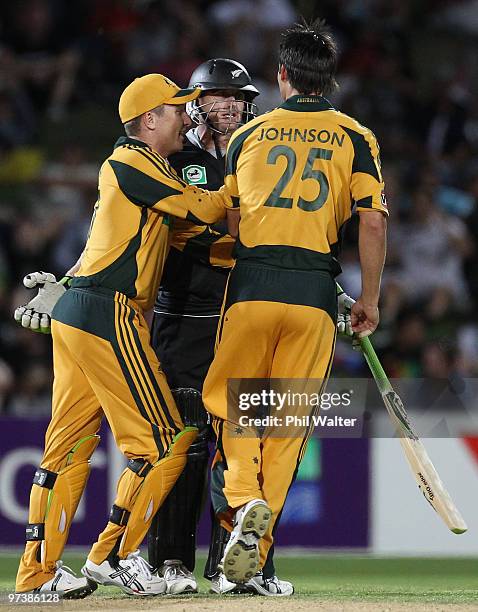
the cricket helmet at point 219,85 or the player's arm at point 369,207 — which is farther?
the cricket helmet at point 219,85

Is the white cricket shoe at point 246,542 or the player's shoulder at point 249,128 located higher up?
the player's shoulder at point 249,128

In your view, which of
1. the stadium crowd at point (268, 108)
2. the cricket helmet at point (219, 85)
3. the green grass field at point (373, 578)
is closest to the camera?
the green grass field at point (373, 578)

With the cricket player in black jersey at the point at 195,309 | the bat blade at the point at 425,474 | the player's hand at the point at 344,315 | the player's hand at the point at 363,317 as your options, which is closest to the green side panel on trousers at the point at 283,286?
the player's hand at the point at 363,317

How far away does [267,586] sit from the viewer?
551 centimetres

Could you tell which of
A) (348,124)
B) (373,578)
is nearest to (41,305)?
(348,124)

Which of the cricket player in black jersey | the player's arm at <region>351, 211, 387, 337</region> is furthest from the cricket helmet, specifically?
the player's arm at <region>351, 211, 387, 337</region>

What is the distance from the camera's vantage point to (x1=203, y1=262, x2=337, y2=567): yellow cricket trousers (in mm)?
5211

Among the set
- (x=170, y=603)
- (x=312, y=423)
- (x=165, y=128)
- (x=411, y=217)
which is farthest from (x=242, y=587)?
(x=411, y=217)

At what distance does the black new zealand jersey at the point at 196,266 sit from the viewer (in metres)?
5.90

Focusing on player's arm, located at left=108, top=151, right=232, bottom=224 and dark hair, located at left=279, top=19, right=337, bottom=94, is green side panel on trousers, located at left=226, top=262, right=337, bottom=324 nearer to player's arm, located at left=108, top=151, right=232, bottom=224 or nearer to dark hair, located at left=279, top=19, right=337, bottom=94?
player's arm, located at left=108, top=151, right=232, bottom=224

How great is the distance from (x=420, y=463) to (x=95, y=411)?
1465mm

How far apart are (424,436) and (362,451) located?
42cm

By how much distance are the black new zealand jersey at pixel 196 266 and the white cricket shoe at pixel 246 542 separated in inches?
48.7

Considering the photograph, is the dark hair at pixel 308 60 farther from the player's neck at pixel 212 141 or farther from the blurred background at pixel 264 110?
the blurred background at pixel 264 110
